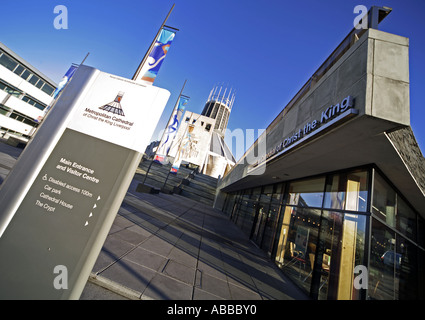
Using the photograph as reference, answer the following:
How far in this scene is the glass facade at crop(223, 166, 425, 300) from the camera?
4625 millimetres

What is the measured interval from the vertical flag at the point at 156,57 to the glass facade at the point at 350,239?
6080 millimetres

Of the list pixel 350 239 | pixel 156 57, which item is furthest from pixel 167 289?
pixel 156 57

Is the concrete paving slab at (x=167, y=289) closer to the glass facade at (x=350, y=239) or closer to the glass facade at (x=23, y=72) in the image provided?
the glass facade at (x=350, y=239)

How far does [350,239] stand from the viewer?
15.9ft

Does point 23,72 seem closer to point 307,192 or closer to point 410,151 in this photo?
point 307,192

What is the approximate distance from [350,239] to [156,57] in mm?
7000

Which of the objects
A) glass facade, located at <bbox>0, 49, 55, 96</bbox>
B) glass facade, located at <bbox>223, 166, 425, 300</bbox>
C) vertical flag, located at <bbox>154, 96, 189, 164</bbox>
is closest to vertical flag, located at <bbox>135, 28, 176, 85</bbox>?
glass facade, located at <bbox>223, 166, 425, 300</bbox>

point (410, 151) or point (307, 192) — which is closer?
point (410, 151)

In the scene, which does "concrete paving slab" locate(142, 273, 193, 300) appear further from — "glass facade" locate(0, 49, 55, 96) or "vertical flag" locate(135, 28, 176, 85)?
"glass facade" locate(0, 49, 55, 96)

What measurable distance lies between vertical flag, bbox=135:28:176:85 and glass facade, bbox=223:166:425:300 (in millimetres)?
6080

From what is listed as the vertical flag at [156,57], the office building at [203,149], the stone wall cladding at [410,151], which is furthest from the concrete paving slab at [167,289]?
the office building at [203,149]

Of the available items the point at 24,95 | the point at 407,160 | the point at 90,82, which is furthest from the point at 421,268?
the point at 24,95

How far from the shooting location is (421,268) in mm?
8109
